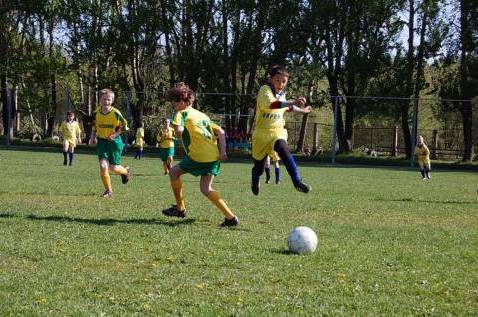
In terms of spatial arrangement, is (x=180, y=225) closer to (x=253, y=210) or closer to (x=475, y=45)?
(x=253, y=210)

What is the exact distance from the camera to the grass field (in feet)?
15.5

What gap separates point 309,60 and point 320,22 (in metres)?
2.41

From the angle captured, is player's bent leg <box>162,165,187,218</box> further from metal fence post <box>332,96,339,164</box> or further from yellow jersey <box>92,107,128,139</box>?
metal fence post <box>332,96,339,164</box>

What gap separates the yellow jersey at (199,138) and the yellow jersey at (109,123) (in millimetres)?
3665

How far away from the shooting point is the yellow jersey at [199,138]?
334 inches

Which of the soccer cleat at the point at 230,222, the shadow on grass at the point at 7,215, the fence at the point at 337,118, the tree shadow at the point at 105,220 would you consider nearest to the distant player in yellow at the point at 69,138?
the fence at the point at 337,118

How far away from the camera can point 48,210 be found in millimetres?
9594

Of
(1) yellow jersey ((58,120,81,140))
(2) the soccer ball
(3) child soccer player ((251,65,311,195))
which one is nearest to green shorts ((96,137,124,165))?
(3) child soccer player ((251,65,311,195))

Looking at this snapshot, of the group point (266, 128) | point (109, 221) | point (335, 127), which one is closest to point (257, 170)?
point (266, 128)

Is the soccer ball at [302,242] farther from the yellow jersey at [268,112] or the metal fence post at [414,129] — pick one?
the metal fence post at [414,129]

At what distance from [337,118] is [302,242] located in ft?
100

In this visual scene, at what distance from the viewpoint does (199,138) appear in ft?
28.0

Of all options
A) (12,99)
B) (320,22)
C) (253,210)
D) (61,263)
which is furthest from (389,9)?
(61,263)

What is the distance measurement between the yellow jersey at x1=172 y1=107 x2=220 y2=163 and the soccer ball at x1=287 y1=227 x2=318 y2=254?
7.22ft
